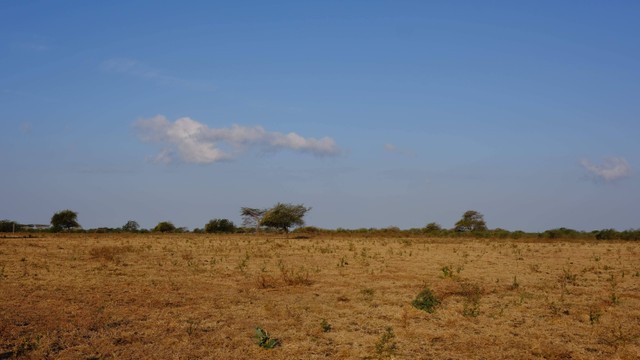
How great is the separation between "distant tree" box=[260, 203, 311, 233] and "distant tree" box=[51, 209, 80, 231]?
1078 inches

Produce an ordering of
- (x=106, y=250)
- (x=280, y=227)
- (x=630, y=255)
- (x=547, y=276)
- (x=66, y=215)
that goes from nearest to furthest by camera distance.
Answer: (x=547, y=276) → (x=106, y=250) → (x=630, y=255) → (x=280, y=227) → (x=66, y=215)

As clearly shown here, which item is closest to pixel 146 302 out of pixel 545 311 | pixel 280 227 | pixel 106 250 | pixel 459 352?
pixel 459 352

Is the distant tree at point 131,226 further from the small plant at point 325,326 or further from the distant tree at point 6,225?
the small plant at point 325,326

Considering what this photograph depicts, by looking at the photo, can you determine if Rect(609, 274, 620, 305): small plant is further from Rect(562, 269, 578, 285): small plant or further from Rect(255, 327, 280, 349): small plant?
Rect(255, 327, 280, 349): small plant

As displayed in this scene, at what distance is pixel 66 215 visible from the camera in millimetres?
69312

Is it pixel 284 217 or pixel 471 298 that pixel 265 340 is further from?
pixel 284 217

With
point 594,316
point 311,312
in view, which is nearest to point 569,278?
point 594,316

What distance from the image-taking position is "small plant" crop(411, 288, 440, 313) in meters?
12.1

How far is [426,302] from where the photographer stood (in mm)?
12305

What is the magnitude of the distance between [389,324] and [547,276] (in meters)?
10.3

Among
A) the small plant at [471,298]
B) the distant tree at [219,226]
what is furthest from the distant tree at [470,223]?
the small plant at [471,298]

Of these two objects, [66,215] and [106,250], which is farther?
[66,215]

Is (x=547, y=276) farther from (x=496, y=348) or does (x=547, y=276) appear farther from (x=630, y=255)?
(x=630, y=255)

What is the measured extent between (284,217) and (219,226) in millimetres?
16722
